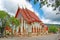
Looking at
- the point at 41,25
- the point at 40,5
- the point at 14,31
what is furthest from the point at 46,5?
the point at 14,31

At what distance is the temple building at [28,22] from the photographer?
3945mm

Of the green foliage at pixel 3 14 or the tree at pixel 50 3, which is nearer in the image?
the green foliage at pixel 3 14

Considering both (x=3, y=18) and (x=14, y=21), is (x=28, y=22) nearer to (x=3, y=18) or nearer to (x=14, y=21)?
(x=14, y=21)

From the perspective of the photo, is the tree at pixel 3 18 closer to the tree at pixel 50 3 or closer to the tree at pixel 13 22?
the tree at pixel 13 22

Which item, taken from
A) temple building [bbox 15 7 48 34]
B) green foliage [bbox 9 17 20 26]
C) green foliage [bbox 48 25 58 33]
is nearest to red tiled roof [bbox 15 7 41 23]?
temple building [bbox 15 7 48 34]

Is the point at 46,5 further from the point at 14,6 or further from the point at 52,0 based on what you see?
the point at 14,6

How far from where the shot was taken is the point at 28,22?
3979 millimetres

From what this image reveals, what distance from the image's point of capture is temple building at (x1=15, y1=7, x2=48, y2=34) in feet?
12.9

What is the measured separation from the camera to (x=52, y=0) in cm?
409

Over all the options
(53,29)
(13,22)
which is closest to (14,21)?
(13,22)

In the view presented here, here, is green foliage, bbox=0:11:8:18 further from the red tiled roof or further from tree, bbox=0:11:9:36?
the red tiled roof

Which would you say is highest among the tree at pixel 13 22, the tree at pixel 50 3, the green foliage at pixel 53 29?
the tree at pixel 50 3

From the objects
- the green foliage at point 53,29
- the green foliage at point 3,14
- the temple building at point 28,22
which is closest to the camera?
the green foliage at point 3,14

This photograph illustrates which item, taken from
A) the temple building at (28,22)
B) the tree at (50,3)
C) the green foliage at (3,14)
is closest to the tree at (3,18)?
the green foliage at (3,14)
